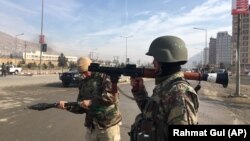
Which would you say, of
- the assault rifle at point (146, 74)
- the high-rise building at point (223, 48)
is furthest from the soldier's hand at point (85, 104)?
the high-rise building at point (223, 48)

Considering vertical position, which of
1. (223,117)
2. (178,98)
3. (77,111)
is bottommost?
(223,117)

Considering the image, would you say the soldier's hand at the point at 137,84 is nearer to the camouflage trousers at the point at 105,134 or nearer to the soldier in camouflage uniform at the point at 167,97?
the soldier in camouflage uniform at the point at 167,97

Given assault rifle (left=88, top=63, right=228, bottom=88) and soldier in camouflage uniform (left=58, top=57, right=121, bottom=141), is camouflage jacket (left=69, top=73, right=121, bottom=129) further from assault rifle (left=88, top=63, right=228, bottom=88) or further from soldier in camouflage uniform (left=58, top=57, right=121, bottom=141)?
assault rifle (left=88, top=63, right=228, bottom=88)

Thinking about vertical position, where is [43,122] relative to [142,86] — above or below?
below

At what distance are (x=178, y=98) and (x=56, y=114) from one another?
1113 centimetres

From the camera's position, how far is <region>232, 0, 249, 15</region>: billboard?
74.7ft

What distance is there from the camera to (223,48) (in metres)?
152

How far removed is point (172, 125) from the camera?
279 centimetres

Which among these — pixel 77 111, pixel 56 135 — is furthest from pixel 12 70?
pixel 77 111

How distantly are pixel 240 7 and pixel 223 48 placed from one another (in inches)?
5200

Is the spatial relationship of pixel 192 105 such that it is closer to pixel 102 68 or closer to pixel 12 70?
pixel 102 68

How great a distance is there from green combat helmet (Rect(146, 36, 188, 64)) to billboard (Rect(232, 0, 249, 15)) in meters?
20.8

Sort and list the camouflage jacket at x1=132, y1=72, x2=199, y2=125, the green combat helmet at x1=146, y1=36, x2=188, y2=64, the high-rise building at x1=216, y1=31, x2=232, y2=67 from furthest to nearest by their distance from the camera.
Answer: the high-rise building at x1=216, y1=31, x2=232, y2=67 → the green combat helmet at x1=146, y1=36, x2=188, y2=64 → the camouflage jacket at x1=132, y1=72, x2=199, y2=125

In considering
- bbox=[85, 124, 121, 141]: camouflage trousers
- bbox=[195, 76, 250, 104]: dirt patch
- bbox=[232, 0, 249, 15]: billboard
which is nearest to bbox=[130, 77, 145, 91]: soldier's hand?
bbox=[85, 124, 121, 141]: camouflage trousers
